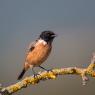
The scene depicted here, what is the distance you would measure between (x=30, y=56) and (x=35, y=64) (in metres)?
0.14

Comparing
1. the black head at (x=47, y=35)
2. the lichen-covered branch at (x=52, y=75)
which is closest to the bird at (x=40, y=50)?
the black head at (x=47, y=35)

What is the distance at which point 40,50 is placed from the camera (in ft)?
21.2

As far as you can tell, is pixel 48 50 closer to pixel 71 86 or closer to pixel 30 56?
pixel 30 56

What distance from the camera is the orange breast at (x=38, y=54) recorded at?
633cm

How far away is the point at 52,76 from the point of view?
14.7 ft

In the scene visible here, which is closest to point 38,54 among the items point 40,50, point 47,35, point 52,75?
point 40,50

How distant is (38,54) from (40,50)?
2.1 inches

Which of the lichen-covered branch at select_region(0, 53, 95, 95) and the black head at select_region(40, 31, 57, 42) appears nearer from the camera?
the lichen-covered branch at select_region(0, 53, 95, 95)

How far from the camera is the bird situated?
630cm

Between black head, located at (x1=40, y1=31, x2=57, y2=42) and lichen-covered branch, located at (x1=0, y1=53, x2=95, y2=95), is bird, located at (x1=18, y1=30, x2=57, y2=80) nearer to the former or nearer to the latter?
black head, located at (x1=40, y1=31, x2=57, y2=42)

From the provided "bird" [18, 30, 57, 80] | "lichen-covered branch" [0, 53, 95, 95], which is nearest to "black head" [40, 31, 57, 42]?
"bird" [18, 30, 57, 80]

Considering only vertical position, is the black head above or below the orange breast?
above

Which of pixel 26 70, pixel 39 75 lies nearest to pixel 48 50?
pixel 26 70

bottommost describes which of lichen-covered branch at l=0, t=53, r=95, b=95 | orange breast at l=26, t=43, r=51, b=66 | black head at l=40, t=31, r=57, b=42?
orange breast at l=26, t=43, r=51, b=66
